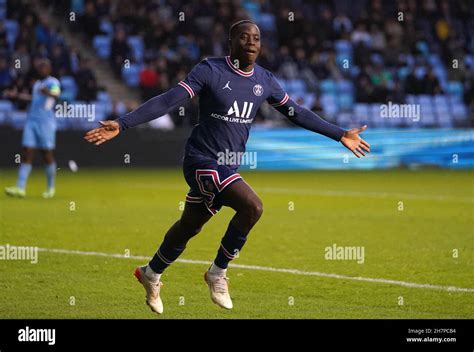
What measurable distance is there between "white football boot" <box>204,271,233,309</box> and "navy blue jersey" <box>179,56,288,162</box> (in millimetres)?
1047

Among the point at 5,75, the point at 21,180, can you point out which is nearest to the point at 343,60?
the point at 5,75

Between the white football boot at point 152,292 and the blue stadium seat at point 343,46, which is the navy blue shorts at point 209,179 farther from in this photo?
the blue stadium seat at point 343,46

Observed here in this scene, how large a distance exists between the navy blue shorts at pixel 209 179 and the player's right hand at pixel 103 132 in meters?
1.02

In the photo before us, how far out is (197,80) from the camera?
8.19 m

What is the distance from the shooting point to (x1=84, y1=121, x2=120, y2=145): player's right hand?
7.33m

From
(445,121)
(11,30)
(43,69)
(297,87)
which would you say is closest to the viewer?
(43,69)

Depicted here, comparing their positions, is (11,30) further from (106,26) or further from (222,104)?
(222,104)

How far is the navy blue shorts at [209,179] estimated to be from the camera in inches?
323

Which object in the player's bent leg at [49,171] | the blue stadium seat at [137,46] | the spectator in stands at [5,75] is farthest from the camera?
the blue stadium seat at [137,46]

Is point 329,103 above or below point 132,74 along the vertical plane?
below

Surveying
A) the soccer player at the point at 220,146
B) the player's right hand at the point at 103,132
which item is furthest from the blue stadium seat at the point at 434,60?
the player's right hand at the point at 103,132

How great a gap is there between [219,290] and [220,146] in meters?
1.21

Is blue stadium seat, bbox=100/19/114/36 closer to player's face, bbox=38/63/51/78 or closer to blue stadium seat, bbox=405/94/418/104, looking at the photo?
blue stadium seat, bbox=405/94/418/104

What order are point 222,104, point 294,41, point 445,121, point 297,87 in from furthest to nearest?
A: 1. point 294,41
2. point 297,87
3. point 445,121
4. point 222,104
